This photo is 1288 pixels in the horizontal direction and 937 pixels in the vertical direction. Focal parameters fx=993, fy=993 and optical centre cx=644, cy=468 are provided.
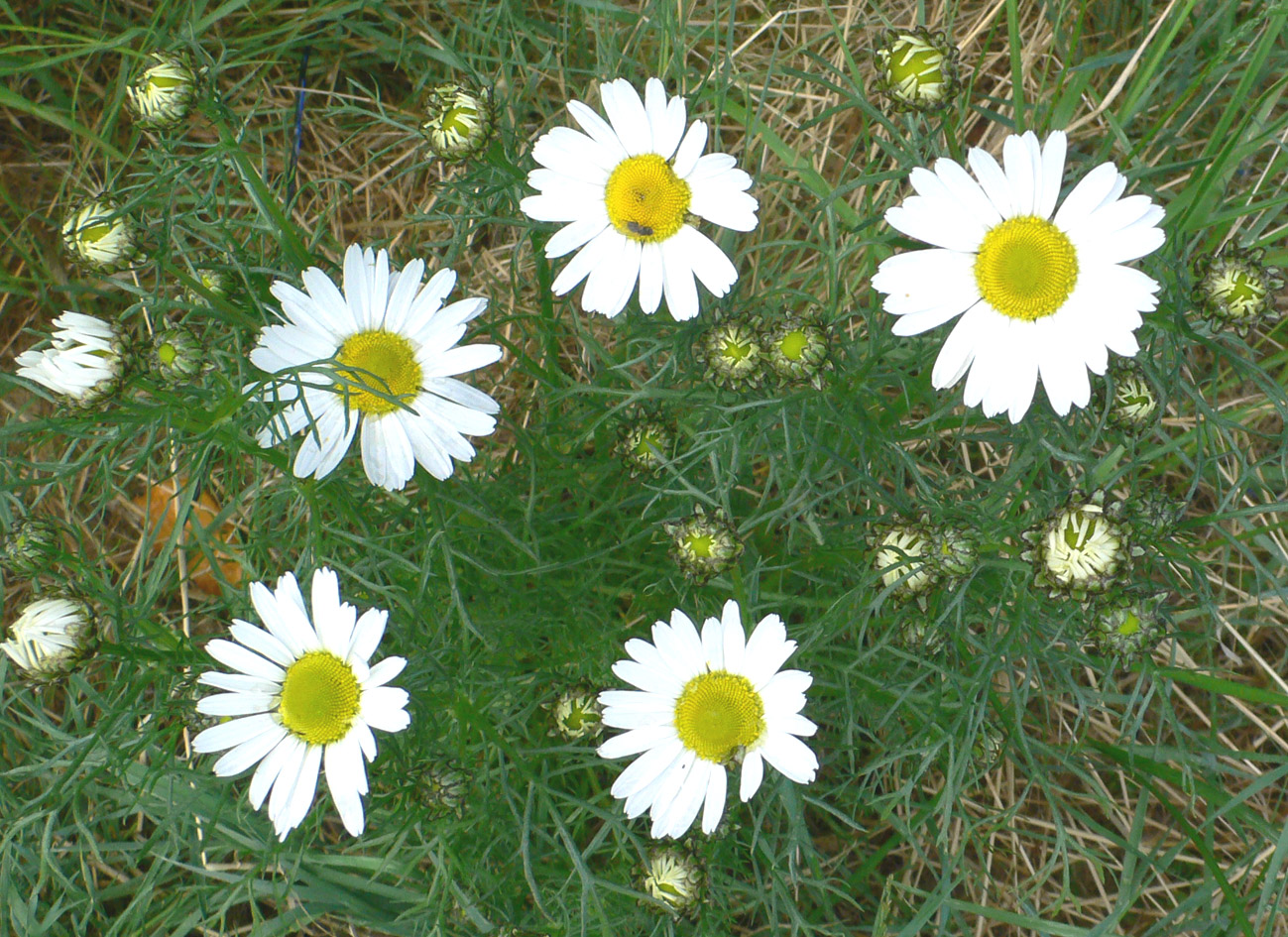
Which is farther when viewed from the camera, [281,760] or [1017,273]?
[281,760]

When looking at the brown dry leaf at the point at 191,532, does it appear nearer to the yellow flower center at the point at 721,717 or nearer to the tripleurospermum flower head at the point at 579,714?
the tripleurospermum flower head at the point at 579,714

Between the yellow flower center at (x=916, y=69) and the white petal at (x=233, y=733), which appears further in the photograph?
the white petal at (x=233, y=733)

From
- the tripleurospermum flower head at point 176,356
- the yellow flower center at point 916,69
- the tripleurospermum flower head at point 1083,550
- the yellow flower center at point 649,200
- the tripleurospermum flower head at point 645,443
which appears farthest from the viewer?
the tripleurospermum flower head at point 645,443

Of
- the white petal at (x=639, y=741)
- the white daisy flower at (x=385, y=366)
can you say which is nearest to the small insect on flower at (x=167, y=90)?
the white daisy flower at (x=385, y=366)

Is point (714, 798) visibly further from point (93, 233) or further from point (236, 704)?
Answer: point (93, 233)

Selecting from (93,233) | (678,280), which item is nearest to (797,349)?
(678,280)

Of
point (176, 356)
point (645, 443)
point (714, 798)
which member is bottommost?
point (714, 798)

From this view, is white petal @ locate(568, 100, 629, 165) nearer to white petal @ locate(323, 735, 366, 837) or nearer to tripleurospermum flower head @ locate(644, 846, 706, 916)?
white petal @ locate(323, 735, 366, 837)
